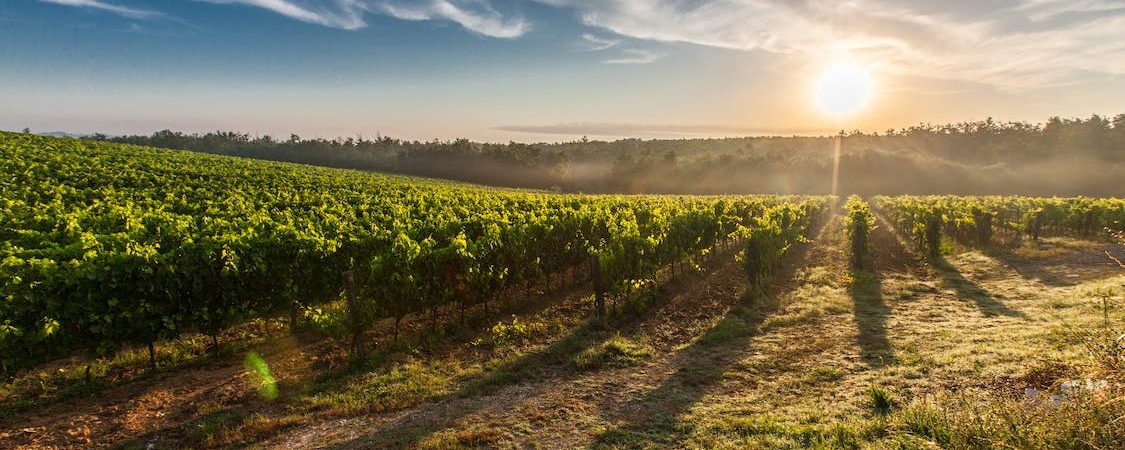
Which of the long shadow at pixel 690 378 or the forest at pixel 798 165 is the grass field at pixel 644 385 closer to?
the long shadow at pixel 690 378

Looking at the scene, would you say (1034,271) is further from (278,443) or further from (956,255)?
(278,443)

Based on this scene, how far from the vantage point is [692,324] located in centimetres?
1321

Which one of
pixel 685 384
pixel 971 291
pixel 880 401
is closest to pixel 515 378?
pixel 685 384

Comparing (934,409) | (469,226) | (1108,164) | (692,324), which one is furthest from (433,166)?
(1108,164)

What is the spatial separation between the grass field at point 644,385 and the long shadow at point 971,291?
15 centimetres

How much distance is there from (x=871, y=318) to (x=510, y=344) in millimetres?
9753

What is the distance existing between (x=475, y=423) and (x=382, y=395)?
2.16 m

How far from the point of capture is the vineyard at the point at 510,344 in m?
7.33

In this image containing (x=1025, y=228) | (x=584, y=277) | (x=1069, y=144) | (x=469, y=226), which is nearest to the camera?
(x=469, y=226)

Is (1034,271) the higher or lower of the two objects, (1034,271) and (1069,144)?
the lower

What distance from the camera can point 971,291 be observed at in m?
15.8

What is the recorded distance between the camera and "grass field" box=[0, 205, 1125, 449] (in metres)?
6.99

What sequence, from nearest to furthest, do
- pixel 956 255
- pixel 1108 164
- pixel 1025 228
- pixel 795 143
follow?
pixel 956 255, pixel 1025 228, pixel 1108 164, pixel 795 143

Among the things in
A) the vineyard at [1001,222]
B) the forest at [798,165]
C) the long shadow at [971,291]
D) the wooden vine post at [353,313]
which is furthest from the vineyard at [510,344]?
the forest at [798,165]
